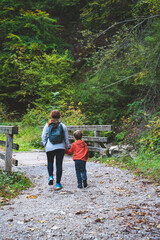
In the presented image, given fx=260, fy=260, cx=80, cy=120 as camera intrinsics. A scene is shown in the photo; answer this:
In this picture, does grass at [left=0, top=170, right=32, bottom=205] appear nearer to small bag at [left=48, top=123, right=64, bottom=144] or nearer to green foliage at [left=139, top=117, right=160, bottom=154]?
small bag at [left=48, top=123, right=64, bottom=144]

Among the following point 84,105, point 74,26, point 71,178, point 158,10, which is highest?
point 74,26

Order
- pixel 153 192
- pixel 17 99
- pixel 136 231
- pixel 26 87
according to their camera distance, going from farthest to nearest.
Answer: pixel 17 99 → pixel 26 87 → pixel 153 192 → pixel 136 231

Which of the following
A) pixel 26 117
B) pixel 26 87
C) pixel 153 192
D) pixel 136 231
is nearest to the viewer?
pixel 136 231

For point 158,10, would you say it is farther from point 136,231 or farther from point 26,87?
point 26,87

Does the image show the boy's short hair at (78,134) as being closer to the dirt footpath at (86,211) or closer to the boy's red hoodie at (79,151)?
the boy's red hoodie at (79,151)

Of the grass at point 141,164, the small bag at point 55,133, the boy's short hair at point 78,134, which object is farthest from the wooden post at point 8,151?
the grass at point 141,164

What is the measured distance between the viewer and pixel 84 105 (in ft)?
54.6

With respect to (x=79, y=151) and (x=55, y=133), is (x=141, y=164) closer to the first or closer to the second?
(x=79, y=151)

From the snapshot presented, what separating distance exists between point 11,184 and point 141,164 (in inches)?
157

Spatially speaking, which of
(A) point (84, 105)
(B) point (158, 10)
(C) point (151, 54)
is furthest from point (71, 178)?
(A) point (84, 105)

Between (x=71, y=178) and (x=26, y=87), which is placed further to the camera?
(x=26, y=87)

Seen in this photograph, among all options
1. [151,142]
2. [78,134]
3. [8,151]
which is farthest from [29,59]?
[78,134]

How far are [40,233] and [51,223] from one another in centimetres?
36

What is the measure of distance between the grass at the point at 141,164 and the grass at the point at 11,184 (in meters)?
3.06
